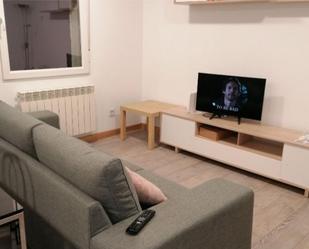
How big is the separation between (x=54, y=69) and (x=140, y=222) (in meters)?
2.85

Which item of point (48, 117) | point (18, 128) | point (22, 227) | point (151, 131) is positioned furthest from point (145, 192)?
point (151, 131)

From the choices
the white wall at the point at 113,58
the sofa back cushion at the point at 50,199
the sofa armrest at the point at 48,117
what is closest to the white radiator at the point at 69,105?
the white wall at the point at 113,58

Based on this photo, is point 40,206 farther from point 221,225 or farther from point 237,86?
point 237,86

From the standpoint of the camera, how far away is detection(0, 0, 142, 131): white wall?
4043mm

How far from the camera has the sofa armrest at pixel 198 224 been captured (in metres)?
1.31

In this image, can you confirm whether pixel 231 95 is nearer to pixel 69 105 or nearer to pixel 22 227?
pixel 69 105

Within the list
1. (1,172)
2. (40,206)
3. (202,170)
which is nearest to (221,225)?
(40,206)

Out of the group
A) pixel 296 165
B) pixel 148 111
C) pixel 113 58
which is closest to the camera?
pixel 296 165

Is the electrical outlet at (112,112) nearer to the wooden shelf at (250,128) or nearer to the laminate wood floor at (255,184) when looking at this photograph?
the laminate wood floor at (255,184)

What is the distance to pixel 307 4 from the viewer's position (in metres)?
3.09

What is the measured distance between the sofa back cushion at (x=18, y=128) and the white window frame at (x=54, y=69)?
1.37 meters

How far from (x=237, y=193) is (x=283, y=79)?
2.06 metres

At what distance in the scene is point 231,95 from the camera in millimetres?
3504

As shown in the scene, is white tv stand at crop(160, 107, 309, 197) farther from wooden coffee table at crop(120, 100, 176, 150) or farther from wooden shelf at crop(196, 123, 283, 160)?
wooden coffee table at crop(120, 100, 176, 150)
